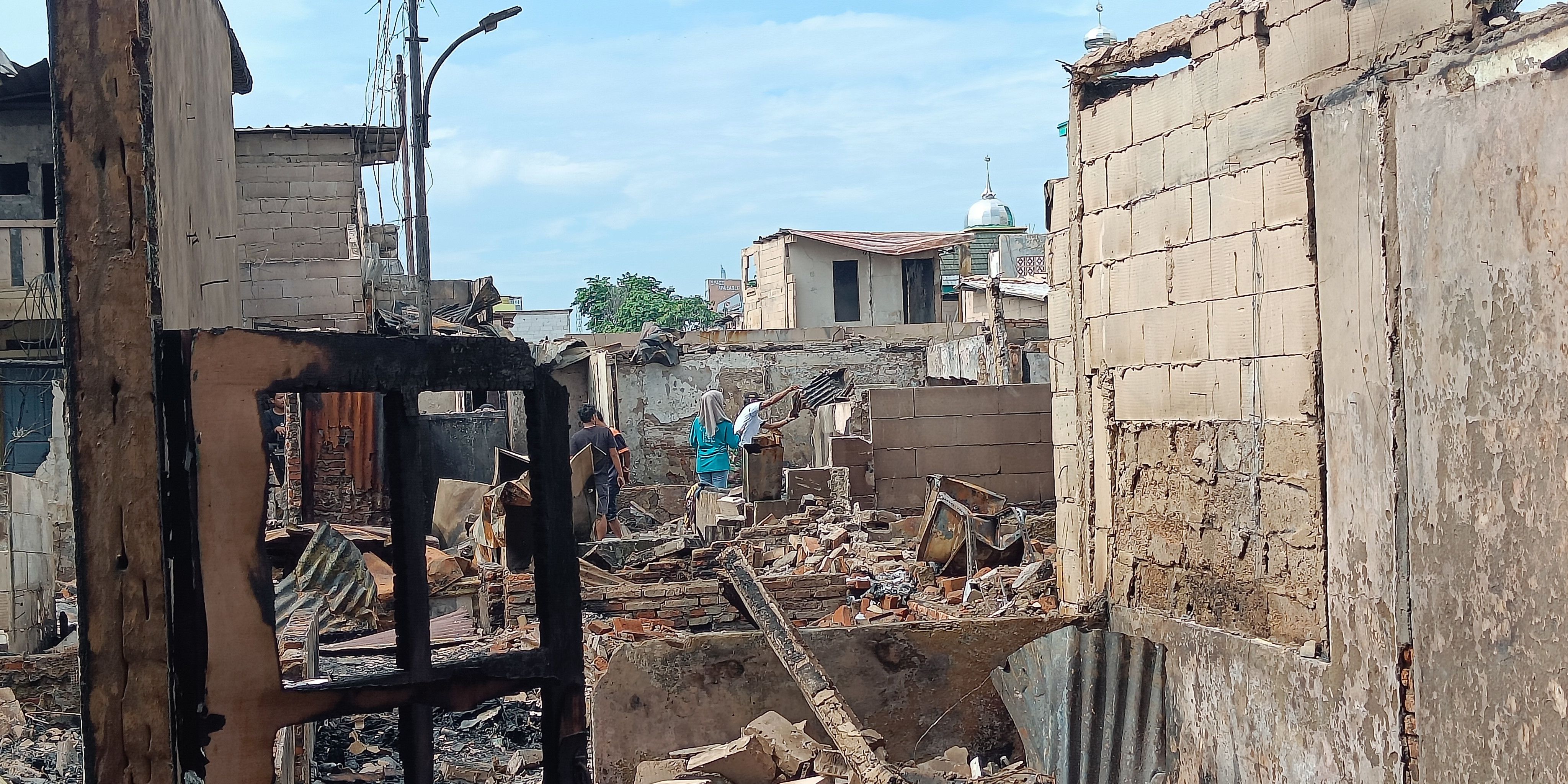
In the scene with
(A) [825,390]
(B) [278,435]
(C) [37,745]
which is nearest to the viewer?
(C) [37,745]

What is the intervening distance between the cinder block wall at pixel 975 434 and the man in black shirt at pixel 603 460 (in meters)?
2.66

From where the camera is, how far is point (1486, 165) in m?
3.76

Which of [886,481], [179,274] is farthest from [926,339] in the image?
[179,274]

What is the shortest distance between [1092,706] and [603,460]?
6920 mm

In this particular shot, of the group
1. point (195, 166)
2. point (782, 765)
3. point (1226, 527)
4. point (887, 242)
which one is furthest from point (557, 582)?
point (887, 242)

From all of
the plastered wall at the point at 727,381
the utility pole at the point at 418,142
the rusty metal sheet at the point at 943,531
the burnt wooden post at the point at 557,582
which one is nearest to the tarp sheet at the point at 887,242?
the plastered wall at the point at 727,381

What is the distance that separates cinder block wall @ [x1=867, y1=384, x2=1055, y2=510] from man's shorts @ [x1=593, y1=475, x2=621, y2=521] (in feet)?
9.63

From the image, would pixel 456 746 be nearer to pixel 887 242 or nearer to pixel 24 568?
pixel 24 568

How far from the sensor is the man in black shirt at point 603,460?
437 inches

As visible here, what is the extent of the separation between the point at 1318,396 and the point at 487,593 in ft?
16.7

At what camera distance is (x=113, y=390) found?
2076 mm

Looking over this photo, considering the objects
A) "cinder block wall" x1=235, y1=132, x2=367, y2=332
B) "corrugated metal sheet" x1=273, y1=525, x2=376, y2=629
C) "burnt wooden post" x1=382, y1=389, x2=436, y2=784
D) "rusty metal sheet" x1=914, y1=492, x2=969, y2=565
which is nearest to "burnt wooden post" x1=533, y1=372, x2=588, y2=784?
"burnt wooden post" x1=382, y1=389, x2=436, y2=784

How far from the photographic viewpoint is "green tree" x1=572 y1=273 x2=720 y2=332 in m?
45.7

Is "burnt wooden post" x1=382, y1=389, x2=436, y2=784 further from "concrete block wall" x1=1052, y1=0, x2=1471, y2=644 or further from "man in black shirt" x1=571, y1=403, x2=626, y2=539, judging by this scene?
"man in black shirt" x1=571, y1=403, x2=626, y2=539
